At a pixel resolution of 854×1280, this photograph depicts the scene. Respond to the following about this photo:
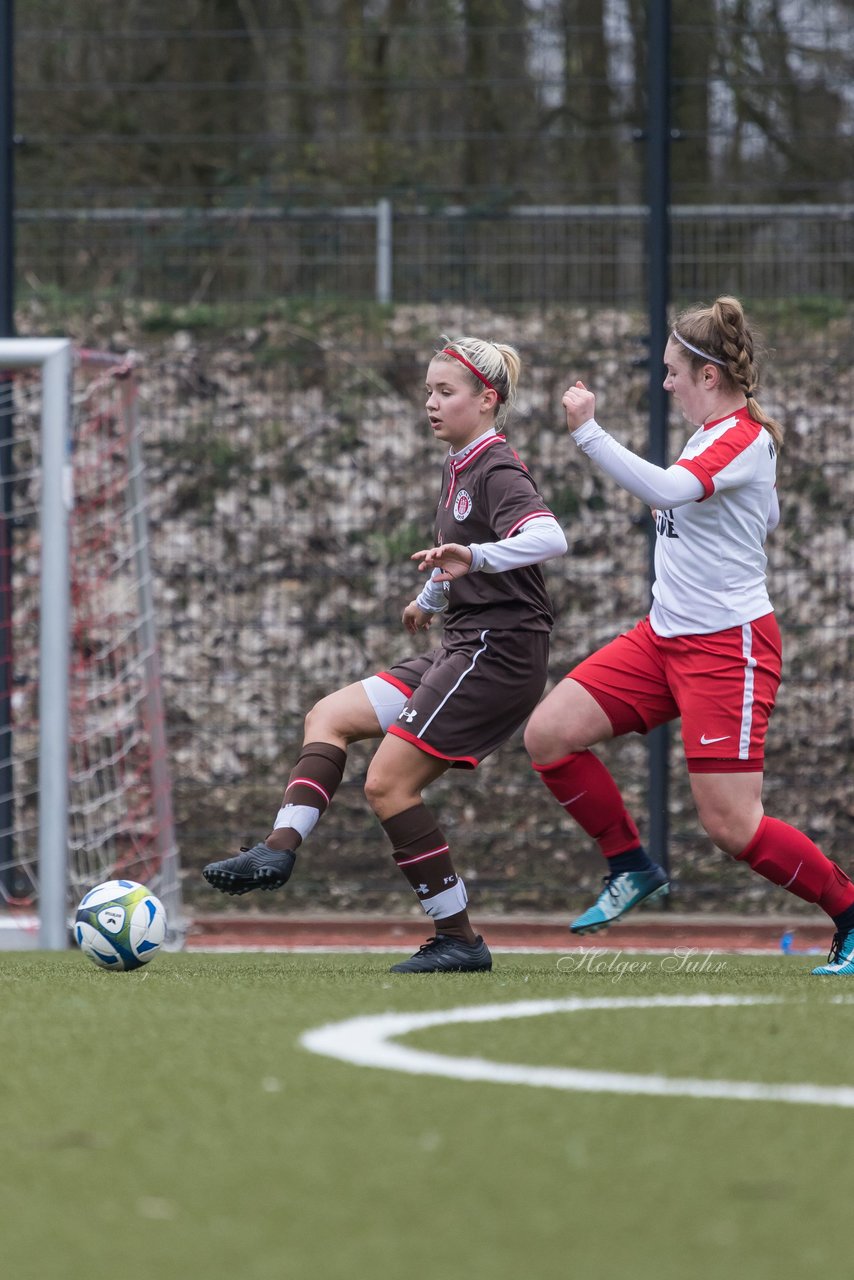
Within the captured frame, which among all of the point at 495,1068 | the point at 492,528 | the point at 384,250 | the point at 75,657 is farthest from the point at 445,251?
the point at 495,1068

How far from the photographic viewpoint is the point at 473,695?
15.9 ft

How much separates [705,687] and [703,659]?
0.26 feet

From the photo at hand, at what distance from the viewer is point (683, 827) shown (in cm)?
859

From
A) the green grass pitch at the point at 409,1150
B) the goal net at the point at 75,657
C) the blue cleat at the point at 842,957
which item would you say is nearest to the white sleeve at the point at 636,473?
the blue cleat at the point at 842,957

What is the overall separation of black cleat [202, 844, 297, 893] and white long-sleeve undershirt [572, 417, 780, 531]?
1.27 m

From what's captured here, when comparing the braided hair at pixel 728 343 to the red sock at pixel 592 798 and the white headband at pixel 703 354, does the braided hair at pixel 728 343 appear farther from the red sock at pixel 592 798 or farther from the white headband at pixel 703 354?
the red sock at pixel 592 798

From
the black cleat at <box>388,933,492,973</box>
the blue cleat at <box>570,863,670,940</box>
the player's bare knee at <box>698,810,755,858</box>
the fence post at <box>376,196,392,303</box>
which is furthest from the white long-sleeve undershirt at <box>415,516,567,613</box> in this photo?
the fence post at <box>376,196,392,303</box>

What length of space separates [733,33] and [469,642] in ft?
17.0

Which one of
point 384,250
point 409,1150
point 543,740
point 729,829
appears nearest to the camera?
point 409,1150

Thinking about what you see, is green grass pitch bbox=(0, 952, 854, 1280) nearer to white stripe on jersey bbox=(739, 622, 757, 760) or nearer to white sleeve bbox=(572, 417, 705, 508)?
white stripe on jersey bbox=(739, 622, 757, 760)

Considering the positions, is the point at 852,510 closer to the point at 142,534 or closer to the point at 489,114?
the point at 489,114

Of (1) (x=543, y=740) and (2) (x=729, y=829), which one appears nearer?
(2) (x=729, y=829)

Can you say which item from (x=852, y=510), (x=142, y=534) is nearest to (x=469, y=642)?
(x=142, y=534)

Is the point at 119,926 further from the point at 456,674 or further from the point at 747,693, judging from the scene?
the point at 747,693
